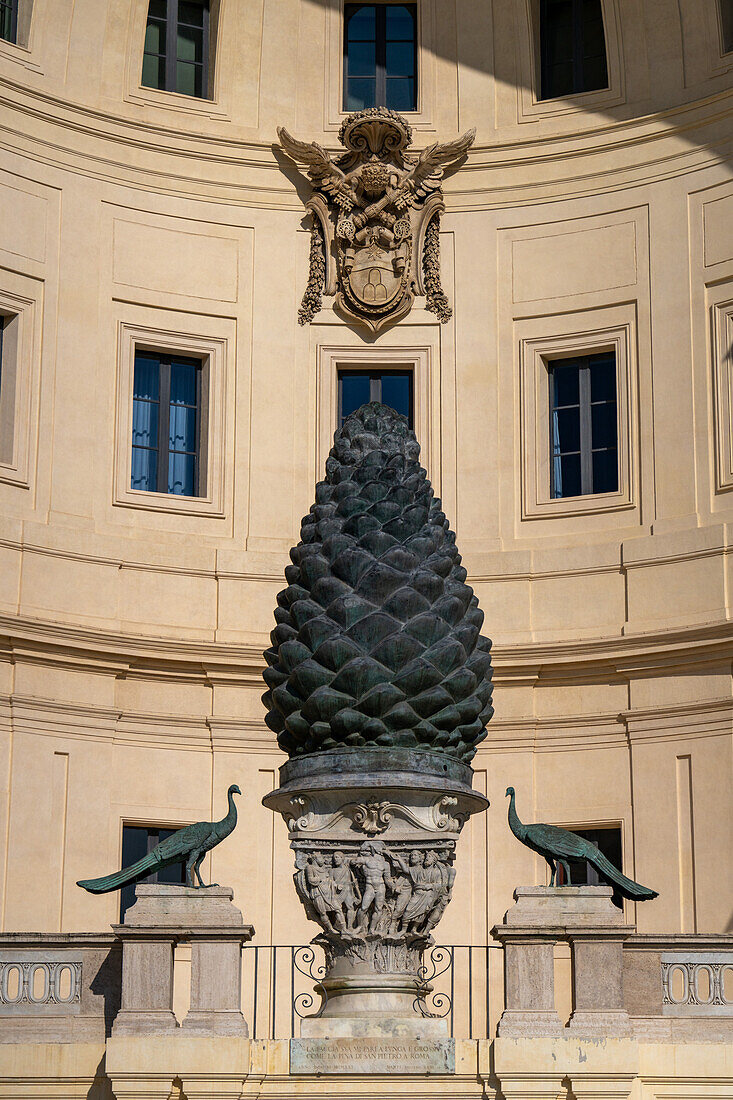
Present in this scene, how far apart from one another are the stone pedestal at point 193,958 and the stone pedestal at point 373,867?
1434 mm

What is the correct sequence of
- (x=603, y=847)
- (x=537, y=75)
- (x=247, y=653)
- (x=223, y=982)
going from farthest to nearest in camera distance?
(x=537, y=75) < (x=247, y=653) < (x=603, y=847) < (x=223, y=982)

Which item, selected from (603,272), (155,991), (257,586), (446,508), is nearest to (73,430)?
(257,586)

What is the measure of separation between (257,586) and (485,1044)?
9.44m

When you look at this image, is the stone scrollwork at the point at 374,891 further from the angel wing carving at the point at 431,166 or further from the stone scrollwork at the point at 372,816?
the angel wing carving at the point at 431,166

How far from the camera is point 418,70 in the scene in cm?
2212

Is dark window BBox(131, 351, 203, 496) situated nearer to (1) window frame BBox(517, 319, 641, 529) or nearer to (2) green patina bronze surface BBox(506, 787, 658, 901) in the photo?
(1) window frame BBox(517, 319, 641, 529)

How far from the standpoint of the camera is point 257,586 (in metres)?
20.8

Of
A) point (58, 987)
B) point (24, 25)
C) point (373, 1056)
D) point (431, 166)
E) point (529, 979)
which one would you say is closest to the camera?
point (373, 1056)

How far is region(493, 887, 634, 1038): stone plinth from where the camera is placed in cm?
1226

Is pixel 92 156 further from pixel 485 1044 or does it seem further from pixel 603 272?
pixel 485 1044

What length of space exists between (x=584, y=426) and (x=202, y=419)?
4181 mm

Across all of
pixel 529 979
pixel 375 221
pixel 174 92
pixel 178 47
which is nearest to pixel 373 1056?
pixel 529 979

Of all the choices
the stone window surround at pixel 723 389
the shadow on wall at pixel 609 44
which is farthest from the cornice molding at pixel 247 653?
the shadow on wall at pixel 609 44

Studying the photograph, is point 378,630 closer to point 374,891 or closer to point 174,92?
point 374,891
